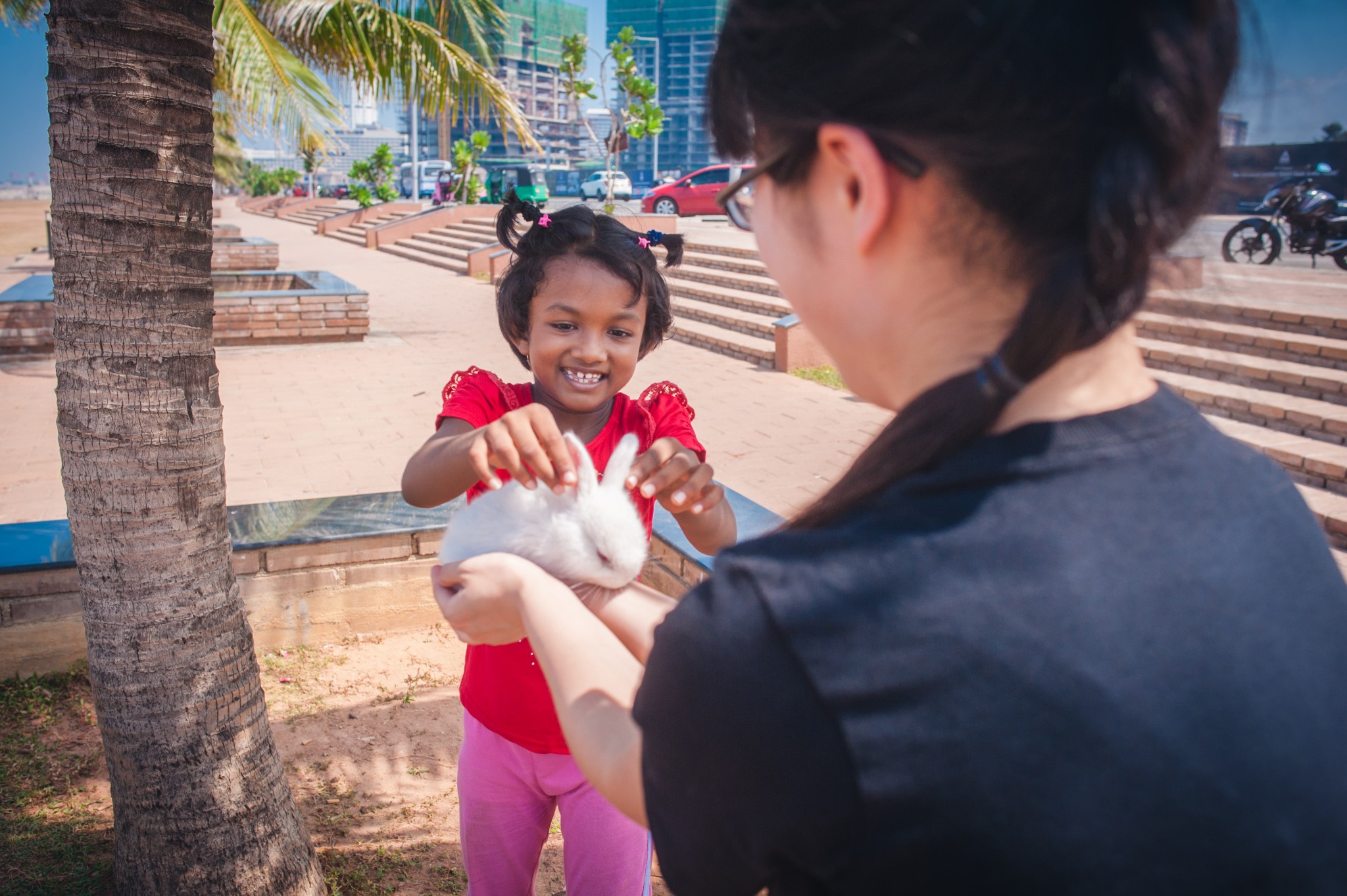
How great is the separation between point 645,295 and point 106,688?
162 centimetres

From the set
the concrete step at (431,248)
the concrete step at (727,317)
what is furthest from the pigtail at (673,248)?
the concrete step at (431,248)

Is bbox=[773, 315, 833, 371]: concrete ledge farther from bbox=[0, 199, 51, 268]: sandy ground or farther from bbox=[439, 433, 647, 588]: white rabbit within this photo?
bbox=[0, 199, 51, 268]: sandy ground

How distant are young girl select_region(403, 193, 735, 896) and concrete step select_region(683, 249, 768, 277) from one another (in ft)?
40.4

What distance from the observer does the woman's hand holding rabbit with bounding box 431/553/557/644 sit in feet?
4.11

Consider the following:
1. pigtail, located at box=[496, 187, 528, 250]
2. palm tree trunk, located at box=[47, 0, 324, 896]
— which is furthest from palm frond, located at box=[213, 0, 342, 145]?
pigtail, located at box=[496, 187, 528, 250]

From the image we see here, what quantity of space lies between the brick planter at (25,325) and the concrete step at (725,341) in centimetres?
758

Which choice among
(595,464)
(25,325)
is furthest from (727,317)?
(595,464)

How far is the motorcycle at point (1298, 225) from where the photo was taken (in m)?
11.7

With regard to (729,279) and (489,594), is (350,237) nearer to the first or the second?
(729,279)

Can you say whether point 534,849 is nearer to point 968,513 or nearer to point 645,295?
point 645,295

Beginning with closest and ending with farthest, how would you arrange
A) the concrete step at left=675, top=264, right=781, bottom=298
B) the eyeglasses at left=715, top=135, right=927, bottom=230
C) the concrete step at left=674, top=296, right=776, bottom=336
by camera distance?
the eyeglasses at left=715, top=135, right=927, bottom=230 → the concrete step at left=674, top=296, right=776, bottom=336 → the concrete step at left=675, top=264, right=781, bottom=298

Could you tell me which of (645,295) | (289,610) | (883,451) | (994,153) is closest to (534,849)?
(645,295)

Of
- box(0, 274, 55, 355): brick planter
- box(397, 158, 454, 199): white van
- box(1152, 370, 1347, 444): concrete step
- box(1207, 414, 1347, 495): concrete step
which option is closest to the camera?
box(1207, 414, 1347, 495): concrete step

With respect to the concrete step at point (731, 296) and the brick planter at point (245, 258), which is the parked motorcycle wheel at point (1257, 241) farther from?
the brick planter at point (245, 258)
